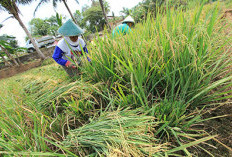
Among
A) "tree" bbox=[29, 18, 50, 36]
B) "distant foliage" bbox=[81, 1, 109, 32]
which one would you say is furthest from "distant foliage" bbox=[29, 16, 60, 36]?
"distant foliage" bbox=[81, 1, 109, 32]

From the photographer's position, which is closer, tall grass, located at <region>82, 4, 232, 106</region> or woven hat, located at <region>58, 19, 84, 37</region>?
tall grass, located at <region>82, 4, 232, 106</region>

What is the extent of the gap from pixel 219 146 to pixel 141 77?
0.54 m

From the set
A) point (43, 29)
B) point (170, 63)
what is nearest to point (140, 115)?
point (170, 63)

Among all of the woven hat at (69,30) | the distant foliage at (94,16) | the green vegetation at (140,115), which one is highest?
the distant foliage at (94,16)

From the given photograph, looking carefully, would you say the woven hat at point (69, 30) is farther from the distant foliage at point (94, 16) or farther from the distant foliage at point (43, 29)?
the distant foliage at point (43, 29)

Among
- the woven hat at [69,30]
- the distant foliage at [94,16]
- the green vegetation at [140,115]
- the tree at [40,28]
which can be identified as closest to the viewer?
the green vegetation at [140,115]

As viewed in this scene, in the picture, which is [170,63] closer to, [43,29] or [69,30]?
[69,30]

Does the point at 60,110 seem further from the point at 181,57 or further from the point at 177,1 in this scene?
the point at 177,1

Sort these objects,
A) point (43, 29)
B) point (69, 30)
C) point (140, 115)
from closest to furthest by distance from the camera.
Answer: point (140, 115)
point (69, 30)
point (43, 29)

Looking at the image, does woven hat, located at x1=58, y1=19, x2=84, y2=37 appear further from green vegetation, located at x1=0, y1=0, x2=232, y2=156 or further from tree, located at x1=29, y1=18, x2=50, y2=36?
tree, located at x1=29, y1=18, x2=50, y2=36

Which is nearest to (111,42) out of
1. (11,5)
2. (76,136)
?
(76,136)

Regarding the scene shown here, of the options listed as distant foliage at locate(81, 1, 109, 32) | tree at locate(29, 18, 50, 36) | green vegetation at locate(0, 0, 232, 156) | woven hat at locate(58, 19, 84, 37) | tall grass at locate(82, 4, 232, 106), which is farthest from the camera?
tree at locate(29, 18, 50, 36)

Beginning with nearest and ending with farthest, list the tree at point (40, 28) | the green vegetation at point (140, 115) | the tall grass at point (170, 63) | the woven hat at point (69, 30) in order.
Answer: the green vegetation at point (140, 115) → the tall grass at point (170, 63) → the woven hat at point (69, 30) → the tree at point (40, 28)

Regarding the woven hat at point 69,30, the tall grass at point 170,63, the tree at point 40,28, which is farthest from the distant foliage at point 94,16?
the tall grass at point 170,63
